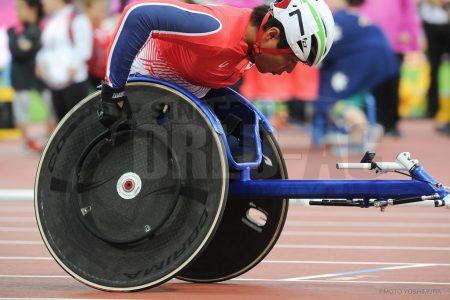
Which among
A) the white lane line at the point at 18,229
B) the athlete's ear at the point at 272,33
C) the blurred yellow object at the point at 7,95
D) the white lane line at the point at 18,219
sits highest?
the athlete's ear at the point at 272,33

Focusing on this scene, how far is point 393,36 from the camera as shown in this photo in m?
19.9

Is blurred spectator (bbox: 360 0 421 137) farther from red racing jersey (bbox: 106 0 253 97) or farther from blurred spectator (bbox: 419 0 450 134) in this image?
red racing jersey (bbox: 106 0 253 97)

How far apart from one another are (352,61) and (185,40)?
32.1ft

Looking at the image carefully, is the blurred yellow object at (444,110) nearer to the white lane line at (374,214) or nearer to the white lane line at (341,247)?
the white lane line at (374,214)

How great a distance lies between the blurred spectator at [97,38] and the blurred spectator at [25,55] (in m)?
0.85

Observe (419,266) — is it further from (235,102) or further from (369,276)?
(235,102)

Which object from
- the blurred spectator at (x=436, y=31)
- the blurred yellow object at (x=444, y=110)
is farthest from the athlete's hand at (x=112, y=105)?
the blurred spectator at (x=436, y=31)

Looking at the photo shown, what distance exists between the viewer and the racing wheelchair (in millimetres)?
7184

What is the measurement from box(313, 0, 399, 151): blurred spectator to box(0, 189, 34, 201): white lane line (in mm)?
5163

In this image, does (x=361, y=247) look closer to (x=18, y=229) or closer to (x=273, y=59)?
(x=273, y=59)

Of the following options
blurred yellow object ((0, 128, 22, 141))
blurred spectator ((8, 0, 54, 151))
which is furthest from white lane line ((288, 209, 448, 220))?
blurred yellow object ((0, 128, 22, 141))

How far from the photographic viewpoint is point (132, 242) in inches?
287

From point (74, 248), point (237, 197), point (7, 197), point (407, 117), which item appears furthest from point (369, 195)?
point (407, 117)

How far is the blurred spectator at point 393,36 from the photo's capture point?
19750mm
